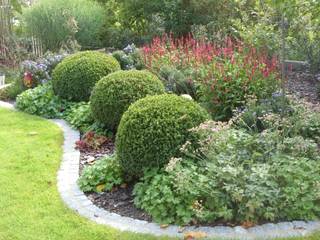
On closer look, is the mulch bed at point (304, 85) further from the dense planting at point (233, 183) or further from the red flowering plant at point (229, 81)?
the dense planting at point (233, 183)

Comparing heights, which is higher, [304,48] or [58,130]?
[304,48]

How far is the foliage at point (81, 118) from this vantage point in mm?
6498

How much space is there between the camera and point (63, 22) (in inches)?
414

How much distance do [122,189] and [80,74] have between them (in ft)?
9.47

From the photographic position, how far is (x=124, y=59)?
27.0 ft

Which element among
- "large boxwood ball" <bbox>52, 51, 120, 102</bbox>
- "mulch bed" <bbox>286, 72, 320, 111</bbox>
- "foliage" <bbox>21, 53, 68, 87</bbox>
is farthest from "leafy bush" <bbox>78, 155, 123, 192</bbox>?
"foliage" <bbox>21, 53, 68, 87</bbox>

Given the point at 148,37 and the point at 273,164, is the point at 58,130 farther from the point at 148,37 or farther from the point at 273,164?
the point at 148,37

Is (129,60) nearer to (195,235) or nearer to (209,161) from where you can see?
(209,161)

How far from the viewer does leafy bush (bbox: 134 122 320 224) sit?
377 cm

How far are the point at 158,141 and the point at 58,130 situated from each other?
258cm

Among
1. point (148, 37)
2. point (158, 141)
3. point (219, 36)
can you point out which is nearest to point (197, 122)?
point (158, 141)

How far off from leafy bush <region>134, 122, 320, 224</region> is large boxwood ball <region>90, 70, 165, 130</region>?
1622mm

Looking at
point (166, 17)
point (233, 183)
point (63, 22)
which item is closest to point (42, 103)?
point (63, 22)

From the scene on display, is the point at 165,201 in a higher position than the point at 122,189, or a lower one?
higher
